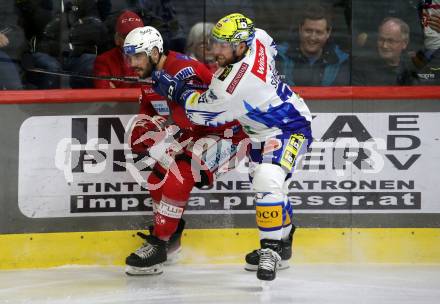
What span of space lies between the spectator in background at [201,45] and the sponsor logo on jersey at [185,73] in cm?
40

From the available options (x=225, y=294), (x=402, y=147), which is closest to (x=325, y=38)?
(x=402, y=147)

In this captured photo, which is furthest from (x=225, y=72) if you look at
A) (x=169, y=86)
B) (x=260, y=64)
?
(x=169, y=86)

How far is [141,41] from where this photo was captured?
5.70m

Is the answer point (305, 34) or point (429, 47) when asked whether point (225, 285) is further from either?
point (429, 47)

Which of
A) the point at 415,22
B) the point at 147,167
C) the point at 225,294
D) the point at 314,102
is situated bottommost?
the point at 225,294

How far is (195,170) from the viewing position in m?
5.83

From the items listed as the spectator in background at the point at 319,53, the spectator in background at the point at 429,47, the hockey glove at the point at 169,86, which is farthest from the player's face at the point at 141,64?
the spectator in background at the point at 429,47

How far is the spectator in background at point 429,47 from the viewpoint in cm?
623

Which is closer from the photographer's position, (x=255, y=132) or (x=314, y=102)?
(x=255, y=132)

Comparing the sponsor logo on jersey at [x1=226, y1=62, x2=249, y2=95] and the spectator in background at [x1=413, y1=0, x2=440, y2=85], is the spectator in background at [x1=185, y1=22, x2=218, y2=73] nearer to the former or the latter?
the sponsor logo on jersey at [x1=226, y1=62, x2=249, y2=95]

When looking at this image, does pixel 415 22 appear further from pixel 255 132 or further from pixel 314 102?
pixel 255 132

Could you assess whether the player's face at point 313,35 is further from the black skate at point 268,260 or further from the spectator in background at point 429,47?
the black skate at point 268,260

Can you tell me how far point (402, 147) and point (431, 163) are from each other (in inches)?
7.9

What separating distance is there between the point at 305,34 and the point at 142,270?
1.71 meters
